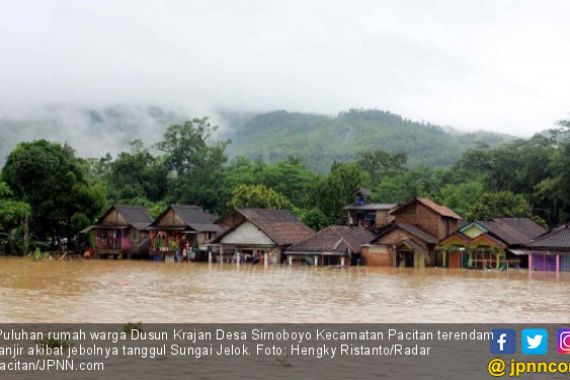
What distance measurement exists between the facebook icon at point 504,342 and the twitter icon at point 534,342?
0.64 ft

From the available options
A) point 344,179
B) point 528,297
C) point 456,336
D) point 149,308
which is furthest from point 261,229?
point 456,336

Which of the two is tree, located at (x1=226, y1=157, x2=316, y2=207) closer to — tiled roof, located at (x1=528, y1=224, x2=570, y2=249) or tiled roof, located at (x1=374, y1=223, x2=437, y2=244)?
Result: tiled roof, located at (x1=374, y1=223, x2=437, y2=244)

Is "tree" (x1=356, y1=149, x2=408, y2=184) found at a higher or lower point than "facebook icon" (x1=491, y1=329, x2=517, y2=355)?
higher

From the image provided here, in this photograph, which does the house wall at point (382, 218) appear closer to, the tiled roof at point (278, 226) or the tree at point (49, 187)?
the tiled roof at point (278, 226)

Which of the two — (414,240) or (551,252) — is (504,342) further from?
(414,240)

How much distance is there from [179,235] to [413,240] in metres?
19.1

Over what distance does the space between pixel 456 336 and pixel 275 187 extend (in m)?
63.0

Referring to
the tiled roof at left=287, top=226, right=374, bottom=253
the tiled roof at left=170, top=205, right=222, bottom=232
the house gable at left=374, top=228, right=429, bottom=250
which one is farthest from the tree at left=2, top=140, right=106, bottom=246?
the house gable at left=374, top=228, right=429, bottom=250

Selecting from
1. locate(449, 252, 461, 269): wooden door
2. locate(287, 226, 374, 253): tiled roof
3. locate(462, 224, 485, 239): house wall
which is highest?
locate(462, 224, 485, 239): house wall

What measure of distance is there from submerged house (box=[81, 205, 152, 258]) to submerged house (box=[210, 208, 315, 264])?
7.56m

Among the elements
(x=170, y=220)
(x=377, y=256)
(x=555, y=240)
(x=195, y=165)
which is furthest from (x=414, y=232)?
(x=195, y=165)

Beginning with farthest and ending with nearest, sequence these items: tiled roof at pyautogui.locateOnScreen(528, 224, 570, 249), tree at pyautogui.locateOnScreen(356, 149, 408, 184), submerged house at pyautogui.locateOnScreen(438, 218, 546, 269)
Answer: tree at pyautogui.locateOnScreen(356, 149, 408, 184) → submerged house at pyautogui.locateOnScreen(438, 218, 546, 269) → tiled roof at pyautogui.locateOnScreen(528, 224, 570, 249)

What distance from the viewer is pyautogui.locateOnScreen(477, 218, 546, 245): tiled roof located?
1957 inches

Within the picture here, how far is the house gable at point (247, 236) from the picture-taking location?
54438 mm
